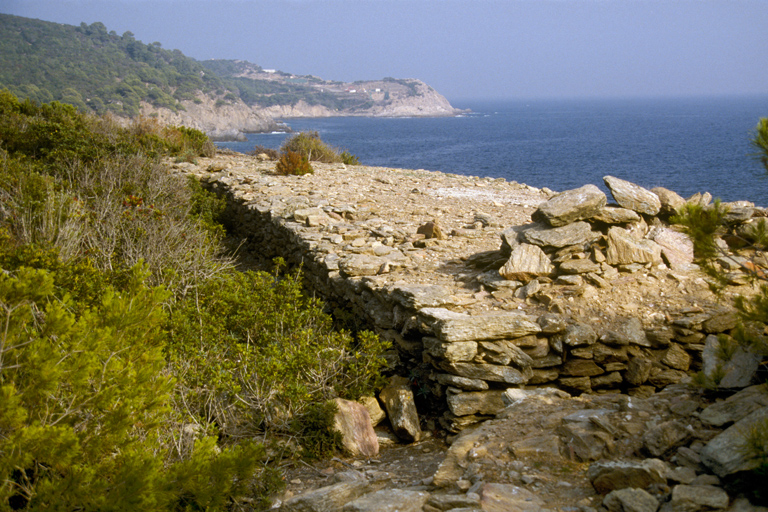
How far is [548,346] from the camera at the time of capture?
5375 millimetres

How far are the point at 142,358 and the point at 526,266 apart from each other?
4272 millimetres

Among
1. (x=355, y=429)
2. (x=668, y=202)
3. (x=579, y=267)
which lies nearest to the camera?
(x=355, y=429)

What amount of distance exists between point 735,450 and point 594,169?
3932cm

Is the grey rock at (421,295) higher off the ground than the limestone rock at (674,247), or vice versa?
the limestone rock at (674,247)

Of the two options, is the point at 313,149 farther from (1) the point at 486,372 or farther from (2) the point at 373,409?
(1) the point at 486,372

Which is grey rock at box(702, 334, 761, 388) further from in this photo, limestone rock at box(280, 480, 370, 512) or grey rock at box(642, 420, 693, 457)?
limestone rock at box(280, 480, 370, 512)

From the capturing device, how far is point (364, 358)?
18.0ft

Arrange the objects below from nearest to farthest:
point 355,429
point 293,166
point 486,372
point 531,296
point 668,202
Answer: point 355,429, point 486,372, point 531,296, point 668,202, point 293,166

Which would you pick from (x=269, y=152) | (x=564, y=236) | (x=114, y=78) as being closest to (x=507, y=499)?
(x=564, y=236)

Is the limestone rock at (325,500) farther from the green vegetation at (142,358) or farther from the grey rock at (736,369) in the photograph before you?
the grey rock at (736,369)

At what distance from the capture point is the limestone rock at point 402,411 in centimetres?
503

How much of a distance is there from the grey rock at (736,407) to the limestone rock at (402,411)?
8.23 ft

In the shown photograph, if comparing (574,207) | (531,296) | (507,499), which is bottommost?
(507,499)

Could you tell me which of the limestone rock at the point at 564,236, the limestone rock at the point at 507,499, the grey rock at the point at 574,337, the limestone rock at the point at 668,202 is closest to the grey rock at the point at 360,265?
the limestone rock at the point at 564,236
